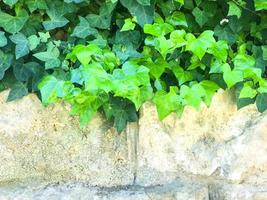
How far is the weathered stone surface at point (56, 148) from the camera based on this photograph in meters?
1.48

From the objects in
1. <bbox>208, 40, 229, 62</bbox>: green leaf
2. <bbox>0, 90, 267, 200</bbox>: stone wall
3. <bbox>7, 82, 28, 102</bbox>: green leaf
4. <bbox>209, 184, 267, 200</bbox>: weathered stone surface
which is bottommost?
<bbox>209, 184, 267, 200</bbox>: weathered stone surface

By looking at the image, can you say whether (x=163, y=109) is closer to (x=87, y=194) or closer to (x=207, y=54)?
(x=207, y=54)

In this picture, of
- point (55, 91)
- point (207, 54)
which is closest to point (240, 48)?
point (207, 54)

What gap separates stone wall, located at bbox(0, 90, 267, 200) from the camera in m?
1.48

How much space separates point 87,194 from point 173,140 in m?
0.30

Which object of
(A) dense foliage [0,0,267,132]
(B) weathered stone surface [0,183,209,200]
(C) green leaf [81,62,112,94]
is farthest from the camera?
(B) weathered stone surface [0,183,209,200]

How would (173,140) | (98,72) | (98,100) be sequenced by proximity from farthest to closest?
(173,140)
(98,100)
(98,72)

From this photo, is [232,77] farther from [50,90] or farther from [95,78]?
[50,90]

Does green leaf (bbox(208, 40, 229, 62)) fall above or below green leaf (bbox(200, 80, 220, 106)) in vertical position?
above

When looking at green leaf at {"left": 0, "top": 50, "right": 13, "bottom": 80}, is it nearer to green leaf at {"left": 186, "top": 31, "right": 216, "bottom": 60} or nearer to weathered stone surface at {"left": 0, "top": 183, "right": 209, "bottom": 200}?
weathered stone surface at {"left": 0, "top": 183, "right": 209, "bottom": 200}

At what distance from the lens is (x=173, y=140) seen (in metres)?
1.50

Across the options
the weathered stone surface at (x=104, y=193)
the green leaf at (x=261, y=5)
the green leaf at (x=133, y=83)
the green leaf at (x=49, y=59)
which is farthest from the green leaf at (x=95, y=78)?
the green leaf at (x=261, y=5)

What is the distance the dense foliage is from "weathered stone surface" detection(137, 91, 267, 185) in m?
0.08

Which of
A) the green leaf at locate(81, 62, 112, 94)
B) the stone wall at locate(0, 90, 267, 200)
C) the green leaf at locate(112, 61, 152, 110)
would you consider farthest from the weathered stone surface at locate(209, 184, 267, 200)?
the green leaf at locate(81, 62, 112, 94)
